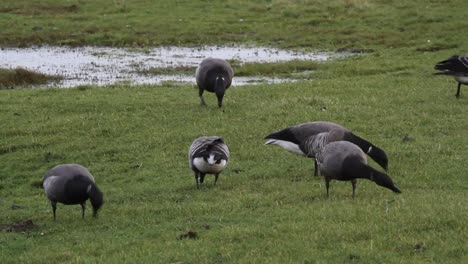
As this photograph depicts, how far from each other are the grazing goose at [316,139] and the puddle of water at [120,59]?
13.1m

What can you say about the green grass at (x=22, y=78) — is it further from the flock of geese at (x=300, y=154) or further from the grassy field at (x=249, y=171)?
the flock of geese at (x=300, y=154)

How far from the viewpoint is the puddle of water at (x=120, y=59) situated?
2939 centimetres

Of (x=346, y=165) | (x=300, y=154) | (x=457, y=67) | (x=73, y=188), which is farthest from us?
(x=457, y=67)

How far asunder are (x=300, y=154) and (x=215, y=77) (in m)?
6.88

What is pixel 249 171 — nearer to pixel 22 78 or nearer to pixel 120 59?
pixel 22 78

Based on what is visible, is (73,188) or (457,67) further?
(457,67)

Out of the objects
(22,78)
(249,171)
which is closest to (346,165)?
(249,171)

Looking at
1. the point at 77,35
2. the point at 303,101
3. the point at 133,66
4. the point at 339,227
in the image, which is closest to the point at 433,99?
the point at 303,101

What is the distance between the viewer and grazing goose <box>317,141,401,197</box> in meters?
11.6

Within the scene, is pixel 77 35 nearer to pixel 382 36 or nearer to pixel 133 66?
pixel 133 66

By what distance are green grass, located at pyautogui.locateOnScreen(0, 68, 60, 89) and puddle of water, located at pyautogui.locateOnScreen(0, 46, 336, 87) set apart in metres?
0.71

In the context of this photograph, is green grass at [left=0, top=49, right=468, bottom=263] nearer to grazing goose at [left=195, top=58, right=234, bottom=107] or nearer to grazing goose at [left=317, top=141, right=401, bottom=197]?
grazing goose at [left=317, top=141, right=401, bottom=197]

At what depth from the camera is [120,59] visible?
3416 centimetres

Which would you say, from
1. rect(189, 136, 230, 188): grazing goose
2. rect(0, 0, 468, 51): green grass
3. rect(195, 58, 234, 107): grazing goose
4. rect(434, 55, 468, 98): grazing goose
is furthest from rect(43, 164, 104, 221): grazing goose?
rect(0, 0, 468, 51): green grass
